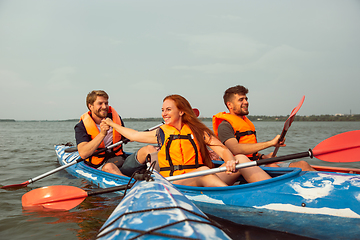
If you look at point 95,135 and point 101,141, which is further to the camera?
point 95,135

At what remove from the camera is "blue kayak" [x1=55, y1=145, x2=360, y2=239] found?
87.0 inches

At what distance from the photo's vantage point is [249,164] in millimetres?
2684

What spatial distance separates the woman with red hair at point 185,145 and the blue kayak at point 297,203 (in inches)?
9.7

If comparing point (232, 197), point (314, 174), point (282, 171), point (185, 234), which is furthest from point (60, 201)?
point (314, 174)

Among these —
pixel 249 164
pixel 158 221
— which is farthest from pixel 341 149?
pixel 158 221

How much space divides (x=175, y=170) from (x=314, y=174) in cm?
152

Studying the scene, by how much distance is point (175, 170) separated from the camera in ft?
9.67

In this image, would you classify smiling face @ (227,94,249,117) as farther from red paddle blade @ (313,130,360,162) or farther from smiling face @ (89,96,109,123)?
smiling face @ (89,96,109,123)

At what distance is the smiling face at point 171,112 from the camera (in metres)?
2.96

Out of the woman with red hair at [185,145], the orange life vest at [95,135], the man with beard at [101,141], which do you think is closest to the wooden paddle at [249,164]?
the woman with red hair at [185,145]

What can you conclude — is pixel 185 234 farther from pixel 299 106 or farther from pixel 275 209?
pixel 299 106

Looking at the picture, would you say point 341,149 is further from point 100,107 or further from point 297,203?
point 100,107

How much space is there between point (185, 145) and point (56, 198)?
6.81ft

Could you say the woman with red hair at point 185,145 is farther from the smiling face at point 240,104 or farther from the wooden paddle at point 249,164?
the smiling face at point 240,104
